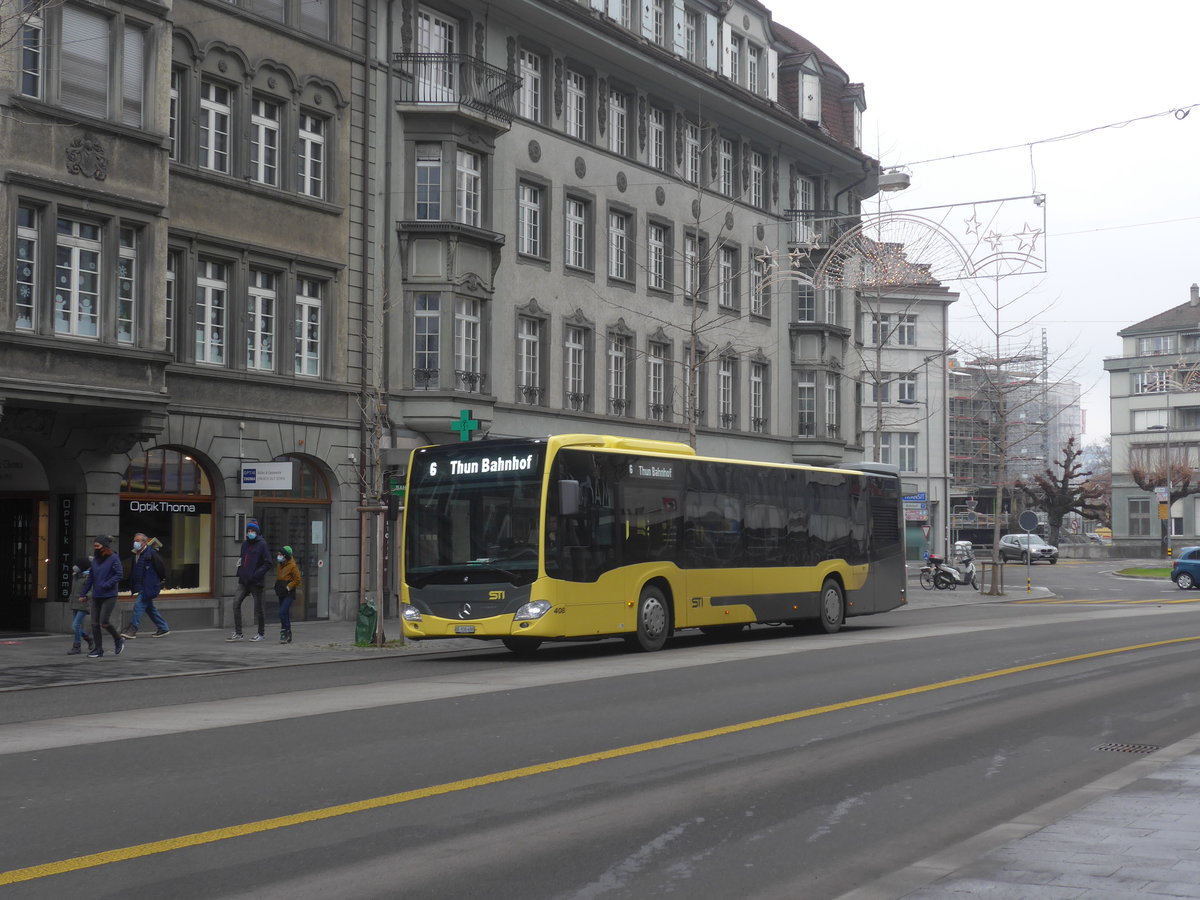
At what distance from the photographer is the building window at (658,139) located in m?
40.7

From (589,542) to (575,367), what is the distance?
1734cm

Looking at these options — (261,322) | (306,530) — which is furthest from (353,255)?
(306,530)

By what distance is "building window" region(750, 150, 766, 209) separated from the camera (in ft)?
149

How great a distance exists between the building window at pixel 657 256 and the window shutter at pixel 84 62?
1868 cm

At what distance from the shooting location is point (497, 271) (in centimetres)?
3478

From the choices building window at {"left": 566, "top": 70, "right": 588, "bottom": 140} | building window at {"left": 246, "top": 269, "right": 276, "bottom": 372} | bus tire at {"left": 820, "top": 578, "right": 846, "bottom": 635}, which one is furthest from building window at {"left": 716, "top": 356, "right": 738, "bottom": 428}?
building window at {"left": 246, "top": 269, "right": 276, "bottom": 372}

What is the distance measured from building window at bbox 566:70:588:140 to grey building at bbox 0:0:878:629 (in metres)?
0.08

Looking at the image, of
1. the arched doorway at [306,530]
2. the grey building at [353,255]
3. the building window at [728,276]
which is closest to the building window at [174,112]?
the grey building at [353,255]

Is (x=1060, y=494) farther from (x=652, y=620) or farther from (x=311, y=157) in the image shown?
(x=652, y=620)

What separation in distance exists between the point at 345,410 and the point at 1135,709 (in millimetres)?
19835

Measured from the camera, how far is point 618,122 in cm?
3944

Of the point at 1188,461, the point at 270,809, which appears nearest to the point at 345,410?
the point at 270,809

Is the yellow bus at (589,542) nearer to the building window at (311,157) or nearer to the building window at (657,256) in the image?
the building window at (311,157)

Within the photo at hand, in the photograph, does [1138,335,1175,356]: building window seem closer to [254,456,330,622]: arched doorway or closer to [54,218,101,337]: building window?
[254,456,330,622]: arched doorway
